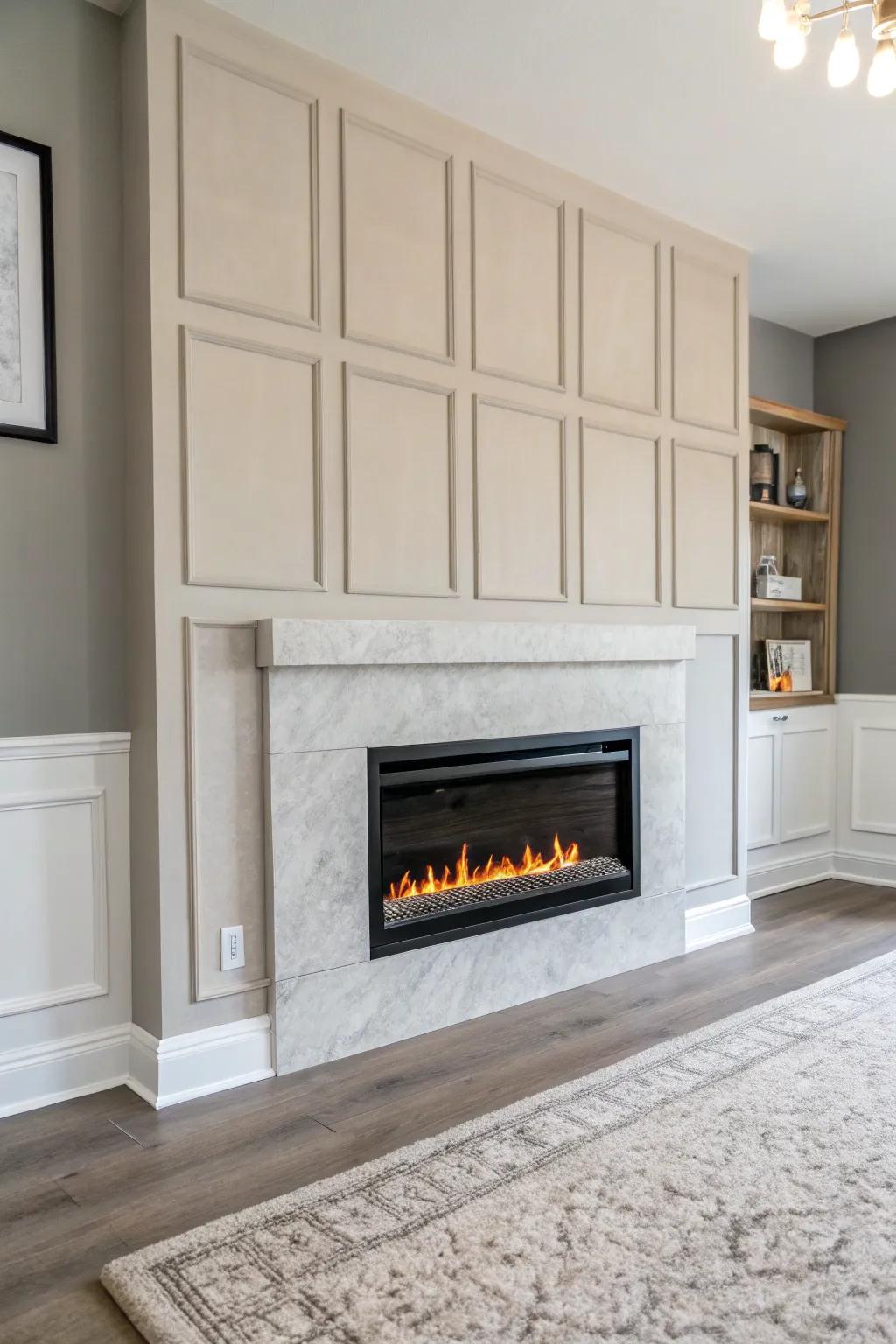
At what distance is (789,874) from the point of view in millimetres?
4973

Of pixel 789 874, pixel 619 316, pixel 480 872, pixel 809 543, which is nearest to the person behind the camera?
pixel 480 872

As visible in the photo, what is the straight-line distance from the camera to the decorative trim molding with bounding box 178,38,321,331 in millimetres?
2592

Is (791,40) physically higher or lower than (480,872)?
higher

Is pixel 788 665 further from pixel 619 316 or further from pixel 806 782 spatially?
pixel 619 316

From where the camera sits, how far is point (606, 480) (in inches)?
145

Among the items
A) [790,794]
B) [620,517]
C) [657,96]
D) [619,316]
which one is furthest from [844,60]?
[790,794]

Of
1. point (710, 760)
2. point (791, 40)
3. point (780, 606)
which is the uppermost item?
point (791, 40)

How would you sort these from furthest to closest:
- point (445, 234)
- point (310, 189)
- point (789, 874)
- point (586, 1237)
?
point (789, 874), point (445, 234), point (310, 189), point (586, 1237)

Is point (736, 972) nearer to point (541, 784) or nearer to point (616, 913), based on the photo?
point (616, 913)

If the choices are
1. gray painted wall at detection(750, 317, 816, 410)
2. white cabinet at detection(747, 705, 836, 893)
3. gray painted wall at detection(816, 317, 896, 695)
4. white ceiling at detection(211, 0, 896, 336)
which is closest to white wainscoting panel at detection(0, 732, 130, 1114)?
white ceiling at detection(211, 0, 896, 336)

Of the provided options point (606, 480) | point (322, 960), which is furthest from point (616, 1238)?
point (606, 480)

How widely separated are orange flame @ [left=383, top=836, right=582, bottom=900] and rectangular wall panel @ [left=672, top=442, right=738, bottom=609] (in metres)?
1.12

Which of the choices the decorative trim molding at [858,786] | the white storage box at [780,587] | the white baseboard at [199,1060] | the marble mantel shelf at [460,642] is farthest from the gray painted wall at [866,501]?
the white baseboard at [199,1060]

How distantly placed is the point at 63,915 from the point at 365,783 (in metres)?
0.87
